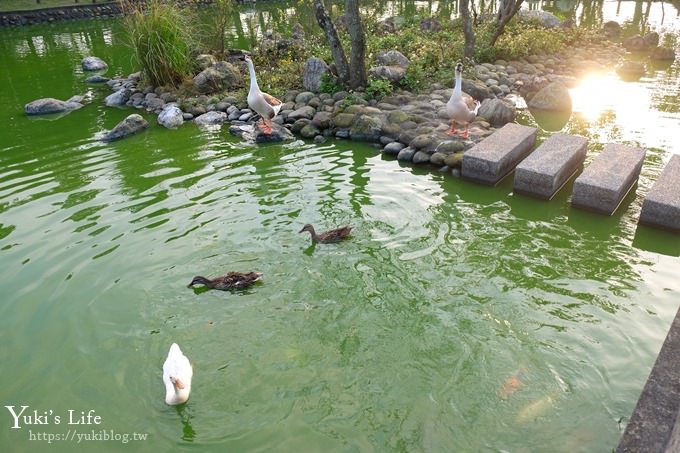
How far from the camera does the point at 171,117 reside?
1223 cm

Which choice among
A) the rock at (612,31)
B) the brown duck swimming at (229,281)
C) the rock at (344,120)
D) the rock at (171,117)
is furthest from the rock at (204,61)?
the rock at (612,31)

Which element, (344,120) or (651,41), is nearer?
(344,120)

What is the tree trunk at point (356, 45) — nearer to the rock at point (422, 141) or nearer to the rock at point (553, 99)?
the rock at point (422, 141)

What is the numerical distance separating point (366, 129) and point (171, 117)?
15.4 ft

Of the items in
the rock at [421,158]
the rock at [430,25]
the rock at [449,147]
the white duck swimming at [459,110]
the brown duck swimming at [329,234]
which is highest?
the rock at [430,25]

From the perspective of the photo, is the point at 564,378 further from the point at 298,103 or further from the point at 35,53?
the point at 35,53

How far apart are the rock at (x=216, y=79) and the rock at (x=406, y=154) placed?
20.4 feet

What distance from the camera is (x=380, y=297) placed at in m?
6.06

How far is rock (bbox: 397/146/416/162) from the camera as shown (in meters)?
9.77

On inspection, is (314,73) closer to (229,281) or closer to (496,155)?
(496,155)

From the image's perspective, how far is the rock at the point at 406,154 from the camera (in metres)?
9.77

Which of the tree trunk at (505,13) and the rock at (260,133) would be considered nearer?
the rock at (260,133)

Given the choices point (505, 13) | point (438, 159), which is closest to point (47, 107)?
point (438, 159)

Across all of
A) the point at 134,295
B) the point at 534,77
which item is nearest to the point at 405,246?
the point at 134,295
